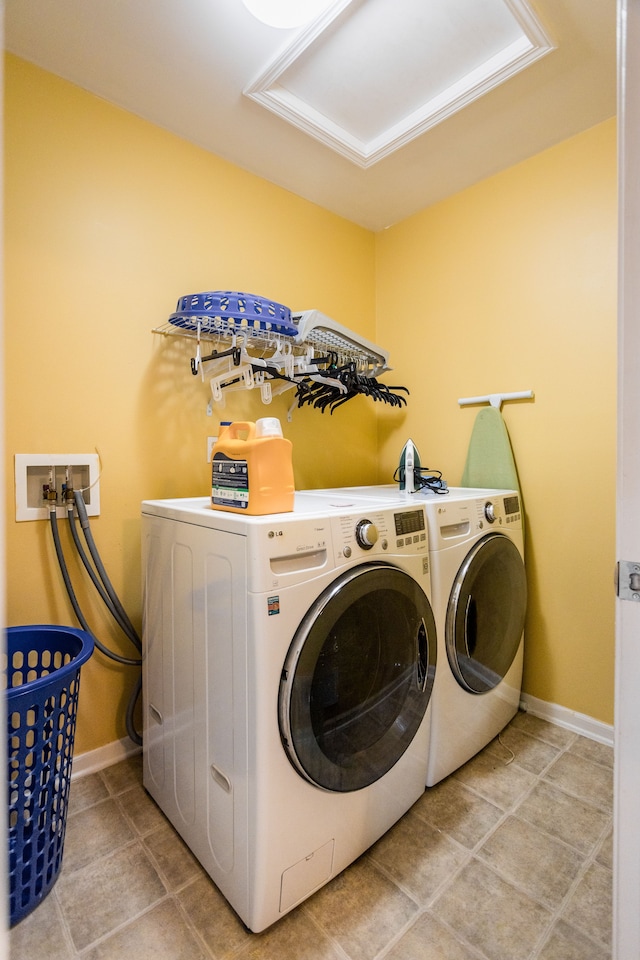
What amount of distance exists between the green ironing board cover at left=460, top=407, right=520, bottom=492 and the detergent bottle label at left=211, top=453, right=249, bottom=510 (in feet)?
4.28

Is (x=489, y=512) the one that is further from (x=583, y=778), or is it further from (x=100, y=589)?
(x=100, y=589)

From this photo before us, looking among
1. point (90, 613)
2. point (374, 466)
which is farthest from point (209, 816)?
point (374, 466)

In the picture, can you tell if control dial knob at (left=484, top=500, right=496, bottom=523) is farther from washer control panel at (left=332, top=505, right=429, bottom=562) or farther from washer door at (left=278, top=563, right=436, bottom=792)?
washer door at (left=278, top=563, right=436, bottom=792)

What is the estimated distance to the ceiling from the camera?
1438 millimetres

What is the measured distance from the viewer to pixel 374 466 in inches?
109

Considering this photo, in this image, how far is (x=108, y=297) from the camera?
69.2 inches

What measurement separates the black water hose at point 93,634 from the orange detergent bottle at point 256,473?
638 mm

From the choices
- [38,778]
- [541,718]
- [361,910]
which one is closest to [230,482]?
[38,778]

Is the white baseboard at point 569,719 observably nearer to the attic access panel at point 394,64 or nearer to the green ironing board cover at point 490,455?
the green ironing board cover at point 490,455

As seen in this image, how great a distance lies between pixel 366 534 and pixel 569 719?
56.1 inches

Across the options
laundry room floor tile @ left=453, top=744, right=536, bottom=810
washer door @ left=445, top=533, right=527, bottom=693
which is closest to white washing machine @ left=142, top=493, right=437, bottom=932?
washer door @ left=445, top=533, right=527, bottom=693

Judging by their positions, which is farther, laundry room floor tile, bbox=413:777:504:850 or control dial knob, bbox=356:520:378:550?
laundry room floor tile, bbox=413:777:504:850

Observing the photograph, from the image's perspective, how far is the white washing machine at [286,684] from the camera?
1.13 metres

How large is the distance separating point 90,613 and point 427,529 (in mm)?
1223
